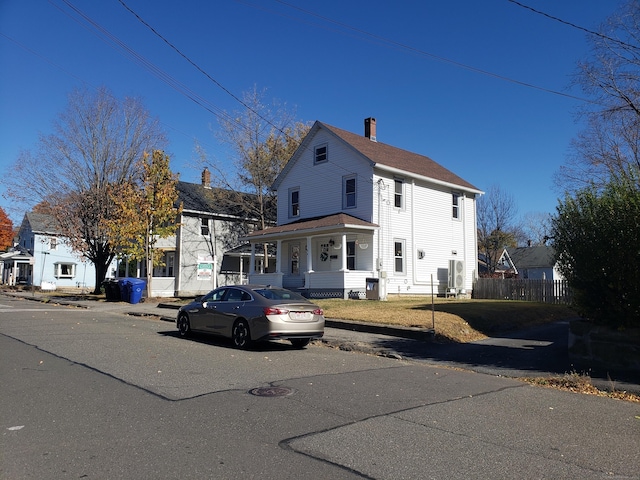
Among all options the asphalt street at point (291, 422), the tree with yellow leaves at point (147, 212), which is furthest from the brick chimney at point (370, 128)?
the asphalt street at point (291, 422)

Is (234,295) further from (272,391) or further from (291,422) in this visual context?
(291,422)

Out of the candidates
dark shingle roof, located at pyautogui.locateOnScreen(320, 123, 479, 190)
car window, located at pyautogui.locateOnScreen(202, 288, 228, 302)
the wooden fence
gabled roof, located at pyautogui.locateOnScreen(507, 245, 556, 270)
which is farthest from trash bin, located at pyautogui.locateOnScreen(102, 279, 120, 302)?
gabled roof, located at pyautogui.locateOnScreen(507, 245, 556, 270)

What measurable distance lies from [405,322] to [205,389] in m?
8.00

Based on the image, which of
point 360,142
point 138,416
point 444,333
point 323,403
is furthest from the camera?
point 360,142

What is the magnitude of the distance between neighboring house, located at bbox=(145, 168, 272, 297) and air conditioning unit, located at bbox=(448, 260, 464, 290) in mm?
14077

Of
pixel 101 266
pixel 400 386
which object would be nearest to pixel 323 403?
pixel 400 386

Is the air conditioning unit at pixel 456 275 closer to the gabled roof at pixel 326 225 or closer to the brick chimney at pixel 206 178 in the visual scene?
the gabled roof at pixel 326 225

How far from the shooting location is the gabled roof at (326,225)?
919 inches

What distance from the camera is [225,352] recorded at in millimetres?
10773

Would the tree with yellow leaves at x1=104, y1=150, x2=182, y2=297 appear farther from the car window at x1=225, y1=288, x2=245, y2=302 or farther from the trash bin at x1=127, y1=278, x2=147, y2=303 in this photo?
the car window at x1=225, y1=288, x2=245, y2=302

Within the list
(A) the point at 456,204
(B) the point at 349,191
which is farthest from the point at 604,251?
(A) the point at 456,204

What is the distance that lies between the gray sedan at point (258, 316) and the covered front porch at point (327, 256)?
1126 cm

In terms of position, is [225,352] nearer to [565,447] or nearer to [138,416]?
[138,416]

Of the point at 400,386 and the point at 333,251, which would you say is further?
the point at 333,251
